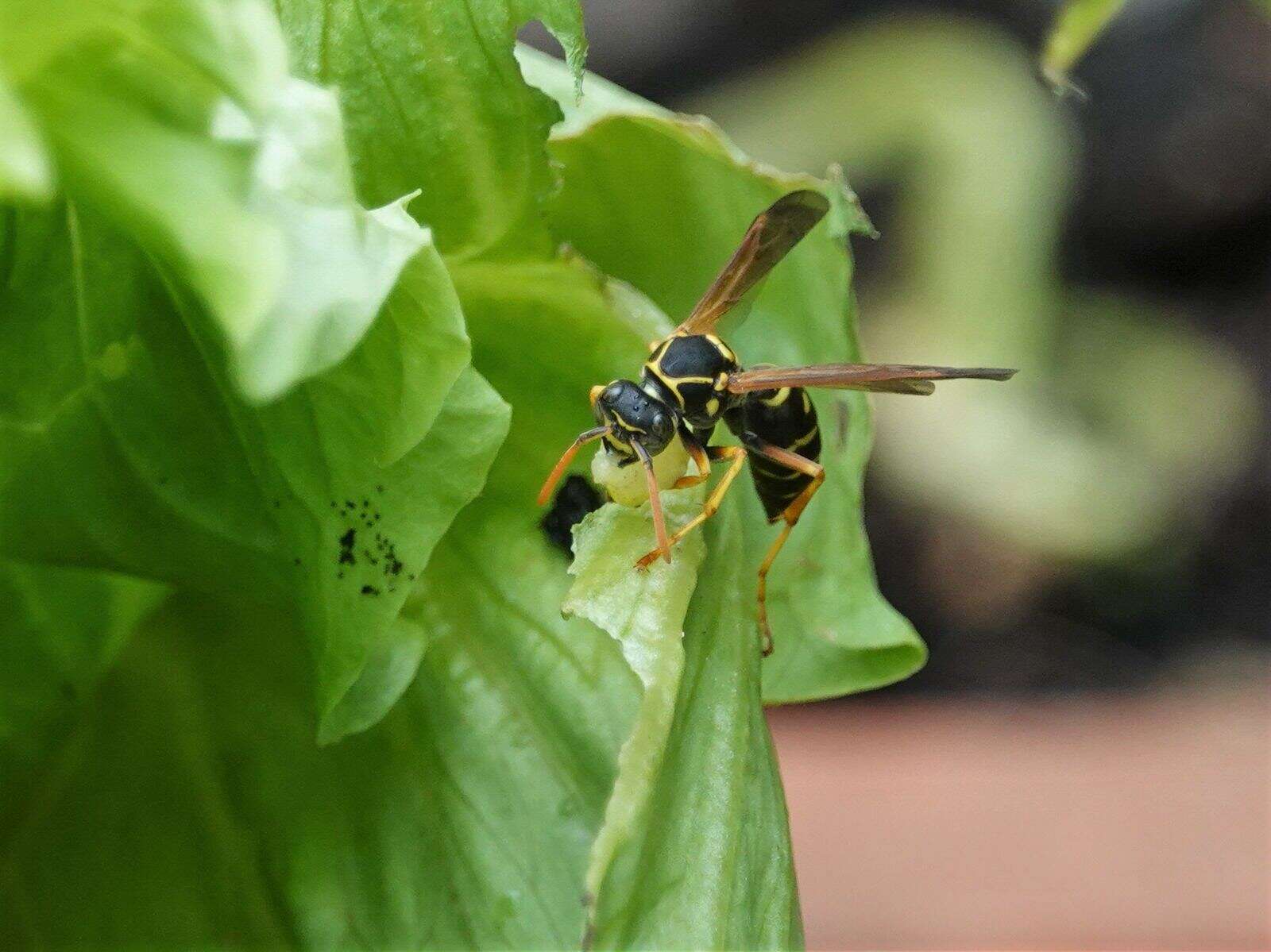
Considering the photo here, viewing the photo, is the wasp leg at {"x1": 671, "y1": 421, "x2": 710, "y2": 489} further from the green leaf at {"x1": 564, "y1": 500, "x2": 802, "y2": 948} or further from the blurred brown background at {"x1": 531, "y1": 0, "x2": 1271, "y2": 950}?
the blurred brown background at {"x1": 531, "y1": 0, "x2": 1271, "y2": 950}

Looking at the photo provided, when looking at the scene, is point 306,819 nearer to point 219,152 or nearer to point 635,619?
point 635,619

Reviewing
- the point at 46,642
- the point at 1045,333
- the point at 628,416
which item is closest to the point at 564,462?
the point at 628,416

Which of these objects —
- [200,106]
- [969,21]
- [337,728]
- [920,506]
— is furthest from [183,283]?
[969,21]

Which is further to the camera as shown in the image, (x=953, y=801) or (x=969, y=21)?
(x=969, y=21)

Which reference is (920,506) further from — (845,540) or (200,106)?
(200,106)

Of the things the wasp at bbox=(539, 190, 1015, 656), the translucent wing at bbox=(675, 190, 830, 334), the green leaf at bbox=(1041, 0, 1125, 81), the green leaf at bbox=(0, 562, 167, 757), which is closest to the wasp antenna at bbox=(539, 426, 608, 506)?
the wasp at bbox=(539, 190, 1015, 656)

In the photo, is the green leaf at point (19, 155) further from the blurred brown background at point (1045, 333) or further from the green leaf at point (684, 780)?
the blurred brown background at point (1045, 333)
